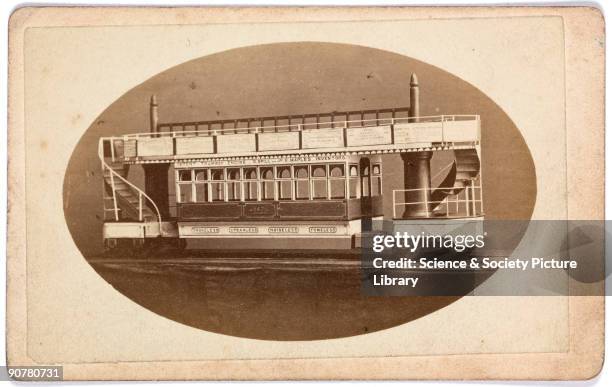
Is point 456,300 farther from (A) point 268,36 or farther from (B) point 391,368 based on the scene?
(A) point 268,36

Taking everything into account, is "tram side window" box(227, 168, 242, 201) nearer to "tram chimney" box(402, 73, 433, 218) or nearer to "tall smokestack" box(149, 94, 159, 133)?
"tall smokestack" box(149, 94, 159, 133)

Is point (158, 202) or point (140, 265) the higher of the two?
point (158, 202)

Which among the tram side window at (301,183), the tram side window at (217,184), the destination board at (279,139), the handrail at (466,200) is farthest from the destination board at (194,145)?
the handrail at (466,200)

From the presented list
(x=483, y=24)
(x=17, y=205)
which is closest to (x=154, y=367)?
(x=17, y=205)

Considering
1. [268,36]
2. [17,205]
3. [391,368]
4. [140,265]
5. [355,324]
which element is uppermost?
[268,36]

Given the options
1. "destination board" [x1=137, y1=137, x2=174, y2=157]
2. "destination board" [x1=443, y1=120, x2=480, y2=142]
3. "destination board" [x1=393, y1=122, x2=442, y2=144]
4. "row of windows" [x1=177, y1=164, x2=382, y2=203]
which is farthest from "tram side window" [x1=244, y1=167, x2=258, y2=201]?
"destination board" [x1=443, y1=120, x2=480, y2=142]

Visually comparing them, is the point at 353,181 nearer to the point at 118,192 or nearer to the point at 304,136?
the point at 304,136

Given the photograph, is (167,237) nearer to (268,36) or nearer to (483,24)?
(268,36)

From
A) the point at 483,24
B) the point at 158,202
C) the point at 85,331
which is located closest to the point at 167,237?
the point at 158,202
